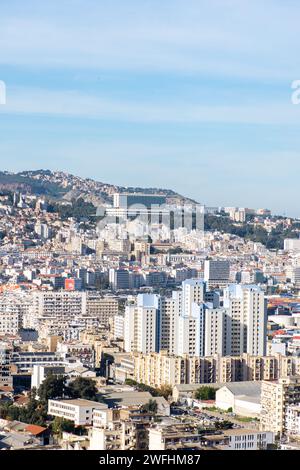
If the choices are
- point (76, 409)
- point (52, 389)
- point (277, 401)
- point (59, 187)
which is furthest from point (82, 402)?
point (59, 187)

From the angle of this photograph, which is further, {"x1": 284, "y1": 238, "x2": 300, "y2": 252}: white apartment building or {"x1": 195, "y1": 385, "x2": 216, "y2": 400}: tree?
{"x1": 284, "y1": 238, "x2": 300, "y2": 252}: white apartment building

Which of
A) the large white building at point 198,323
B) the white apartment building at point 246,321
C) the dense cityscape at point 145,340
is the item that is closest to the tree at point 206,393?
the dense cityscape at point 145,340

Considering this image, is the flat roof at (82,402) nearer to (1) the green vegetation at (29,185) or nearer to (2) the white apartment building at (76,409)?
(2) the white apartment building at (76,409)

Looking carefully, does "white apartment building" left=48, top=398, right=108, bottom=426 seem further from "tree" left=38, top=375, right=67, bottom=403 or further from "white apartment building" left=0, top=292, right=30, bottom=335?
"white apartment building" left=0, top=292, right=30, bottom=335

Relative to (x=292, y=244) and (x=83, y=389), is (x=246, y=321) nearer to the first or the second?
(x=83, y=389)

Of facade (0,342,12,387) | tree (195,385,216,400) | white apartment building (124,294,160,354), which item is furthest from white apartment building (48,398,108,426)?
white apartment building (124,294,160,354)
